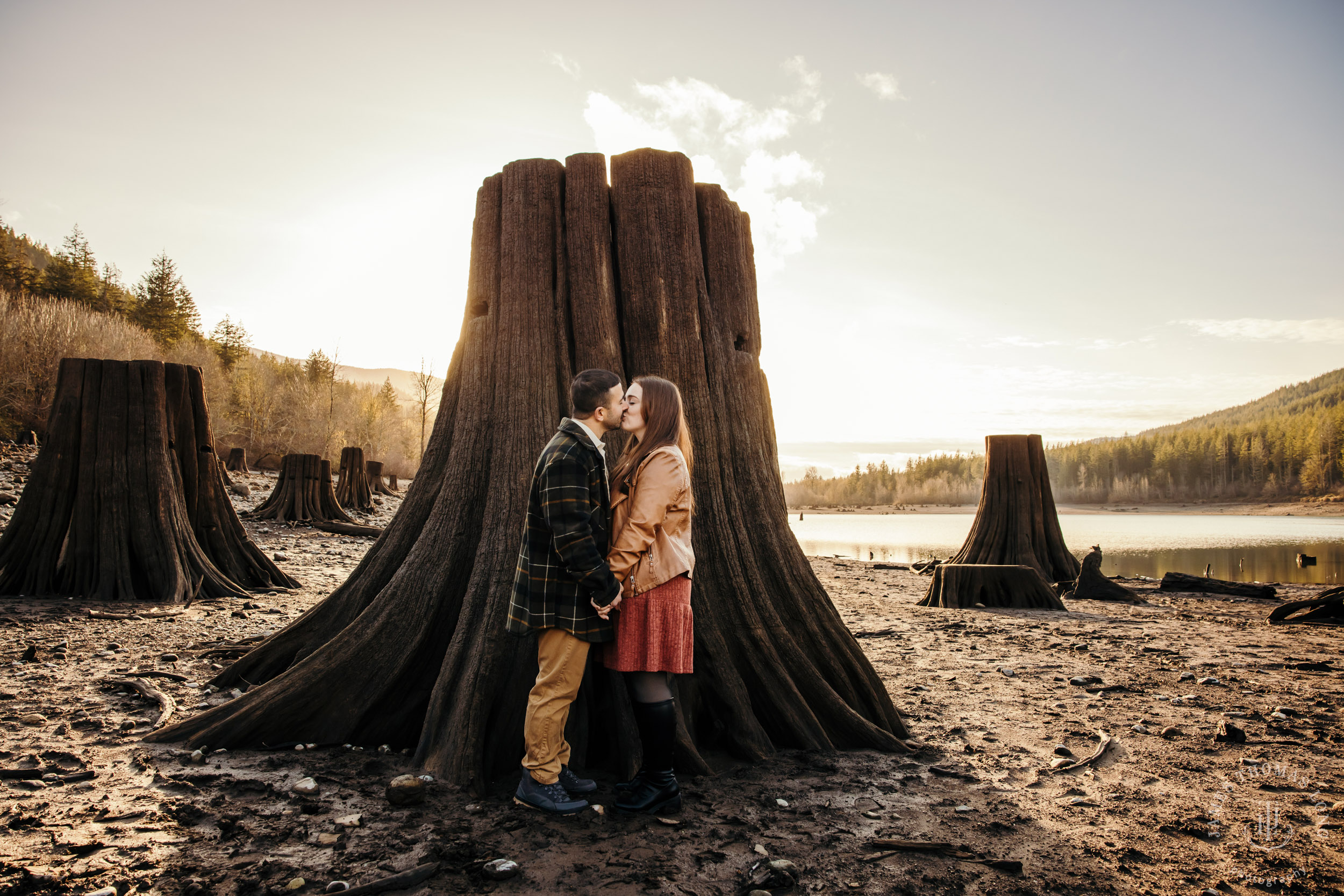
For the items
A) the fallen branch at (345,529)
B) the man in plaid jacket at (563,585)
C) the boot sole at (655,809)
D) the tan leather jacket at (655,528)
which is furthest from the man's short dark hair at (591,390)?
the fallen branch at (345,529)

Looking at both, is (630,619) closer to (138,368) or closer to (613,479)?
(613,479)

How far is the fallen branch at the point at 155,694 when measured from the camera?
402cm

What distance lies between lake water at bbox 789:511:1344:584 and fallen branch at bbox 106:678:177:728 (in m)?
7.13

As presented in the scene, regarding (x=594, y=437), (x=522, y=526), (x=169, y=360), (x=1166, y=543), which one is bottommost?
(x=1166, y=543)

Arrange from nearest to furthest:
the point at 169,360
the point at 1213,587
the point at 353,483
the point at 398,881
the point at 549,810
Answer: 1. the point at 398,881
2. the point at 549,810
3. the point at 1213,587
4. the point at 353,483
5. the point at 169,360

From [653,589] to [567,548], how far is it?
473 mm

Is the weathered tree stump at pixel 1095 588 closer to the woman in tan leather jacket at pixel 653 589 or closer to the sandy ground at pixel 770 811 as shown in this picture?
the sandy ground at pixel 770 811

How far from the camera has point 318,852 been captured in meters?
2.68

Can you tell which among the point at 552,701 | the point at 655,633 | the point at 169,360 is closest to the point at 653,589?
the point at 655,633

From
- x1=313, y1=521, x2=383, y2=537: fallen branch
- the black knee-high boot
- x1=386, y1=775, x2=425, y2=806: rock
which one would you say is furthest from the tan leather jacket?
x1=313, y1=521, x2=383, y2=537: fallen branch

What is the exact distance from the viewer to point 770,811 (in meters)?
3.17

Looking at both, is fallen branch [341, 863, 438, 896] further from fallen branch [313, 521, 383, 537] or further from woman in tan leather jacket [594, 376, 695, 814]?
fallen branch [313, 521, 383, 537]

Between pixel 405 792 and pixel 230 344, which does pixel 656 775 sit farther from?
pixel 230 344

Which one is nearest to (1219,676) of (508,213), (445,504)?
(445,504)
